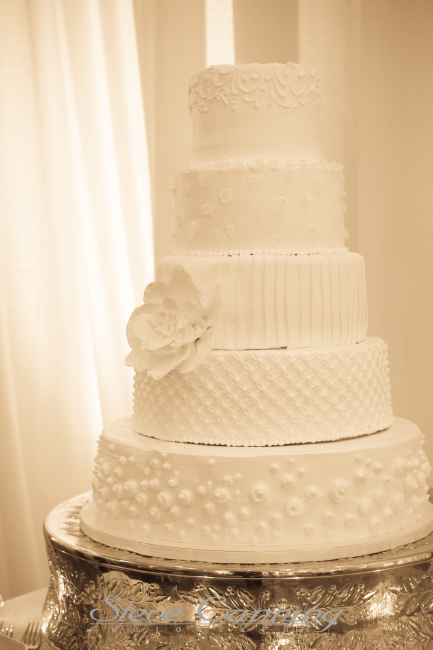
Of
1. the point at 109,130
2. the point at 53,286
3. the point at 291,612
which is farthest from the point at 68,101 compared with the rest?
the point at 291,612

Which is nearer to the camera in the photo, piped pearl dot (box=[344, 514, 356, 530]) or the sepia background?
piped pearl dot (box=[344, 514, 356, 530])

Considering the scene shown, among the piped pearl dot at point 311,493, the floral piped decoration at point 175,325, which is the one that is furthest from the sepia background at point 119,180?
the piped pearl dot at point 311,493

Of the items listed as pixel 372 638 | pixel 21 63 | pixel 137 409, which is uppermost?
pixel 21 63

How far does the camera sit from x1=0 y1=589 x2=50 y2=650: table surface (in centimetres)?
224

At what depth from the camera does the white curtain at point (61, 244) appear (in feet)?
9.26

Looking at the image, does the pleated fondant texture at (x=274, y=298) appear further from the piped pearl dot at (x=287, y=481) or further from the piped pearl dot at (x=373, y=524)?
the piped pearl dot at (x=373, y=524)

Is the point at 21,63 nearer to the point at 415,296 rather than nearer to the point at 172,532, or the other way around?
the point at 415,296

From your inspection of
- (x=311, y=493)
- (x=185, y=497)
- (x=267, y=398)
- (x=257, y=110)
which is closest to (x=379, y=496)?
(x=311, y=493)

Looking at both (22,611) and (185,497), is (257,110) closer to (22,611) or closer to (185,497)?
(185,497)

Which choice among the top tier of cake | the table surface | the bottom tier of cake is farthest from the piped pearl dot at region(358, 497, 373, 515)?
the table surface

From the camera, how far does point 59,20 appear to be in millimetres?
2844

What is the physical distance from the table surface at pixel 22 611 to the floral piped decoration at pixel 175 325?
0.97m

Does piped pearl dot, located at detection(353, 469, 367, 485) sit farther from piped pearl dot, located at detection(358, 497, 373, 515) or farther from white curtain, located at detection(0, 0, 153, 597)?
white curtain, located at detection(0, 0, 153, 597)

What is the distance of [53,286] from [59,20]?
3.32 feet
